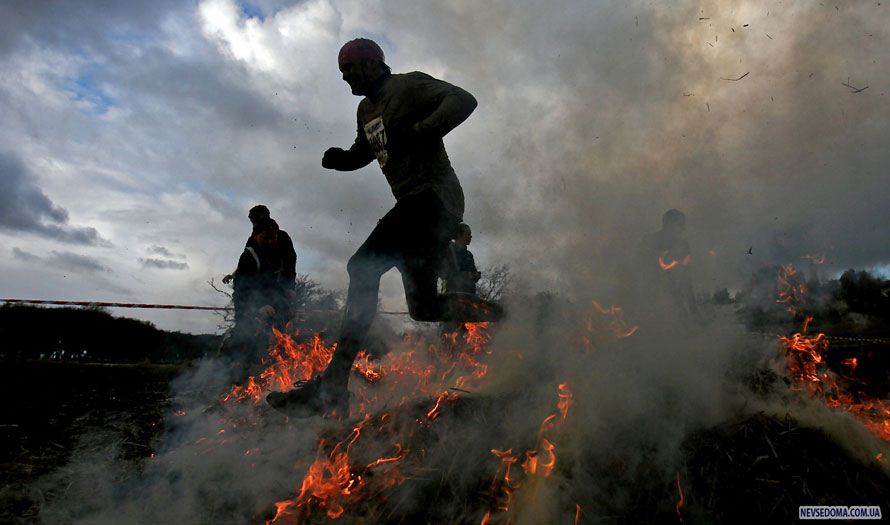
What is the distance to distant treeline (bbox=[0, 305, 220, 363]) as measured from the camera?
12016 millimetres

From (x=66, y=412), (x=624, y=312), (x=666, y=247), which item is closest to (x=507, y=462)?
(x=624, y=312)

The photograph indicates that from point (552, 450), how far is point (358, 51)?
2631mm

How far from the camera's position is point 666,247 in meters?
4.16

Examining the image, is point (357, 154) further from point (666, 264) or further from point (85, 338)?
point (85, 338)

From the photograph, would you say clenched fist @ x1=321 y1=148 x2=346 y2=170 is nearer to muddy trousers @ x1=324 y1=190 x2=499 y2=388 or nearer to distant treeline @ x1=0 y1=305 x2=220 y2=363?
muddy trousers @ x1=324 y1=190 x2=499 y2=388

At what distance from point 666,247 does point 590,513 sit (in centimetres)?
276

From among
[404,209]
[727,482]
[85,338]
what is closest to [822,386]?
[727,482]

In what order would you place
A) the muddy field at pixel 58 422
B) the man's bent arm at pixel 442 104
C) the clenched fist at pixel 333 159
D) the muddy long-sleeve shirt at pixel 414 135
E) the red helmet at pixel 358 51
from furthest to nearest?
the clenched fist at pixel 333 159
the red helmet at pixel 358 51
the muddy long-sleeve shirt at pixel 414 135
the man's bent arm at pixel 442 104
the muddy field at pixel 58 422

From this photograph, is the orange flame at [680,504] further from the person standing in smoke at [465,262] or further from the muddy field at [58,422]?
the person standing in smoke at [465,262]

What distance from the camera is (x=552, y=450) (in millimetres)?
2295

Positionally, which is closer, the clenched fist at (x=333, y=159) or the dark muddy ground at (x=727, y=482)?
the dark muddy ground at (x=727, y=482)

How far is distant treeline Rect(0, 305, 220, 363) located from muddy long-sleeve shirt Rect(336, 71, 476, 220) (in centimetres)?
945

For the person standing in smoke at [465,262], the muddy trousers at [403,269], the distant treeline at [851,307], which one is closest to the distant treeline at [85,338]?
the person standing in smoke at [465,262]

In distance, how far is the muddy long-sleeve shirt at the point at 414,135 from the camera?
3004 mm
